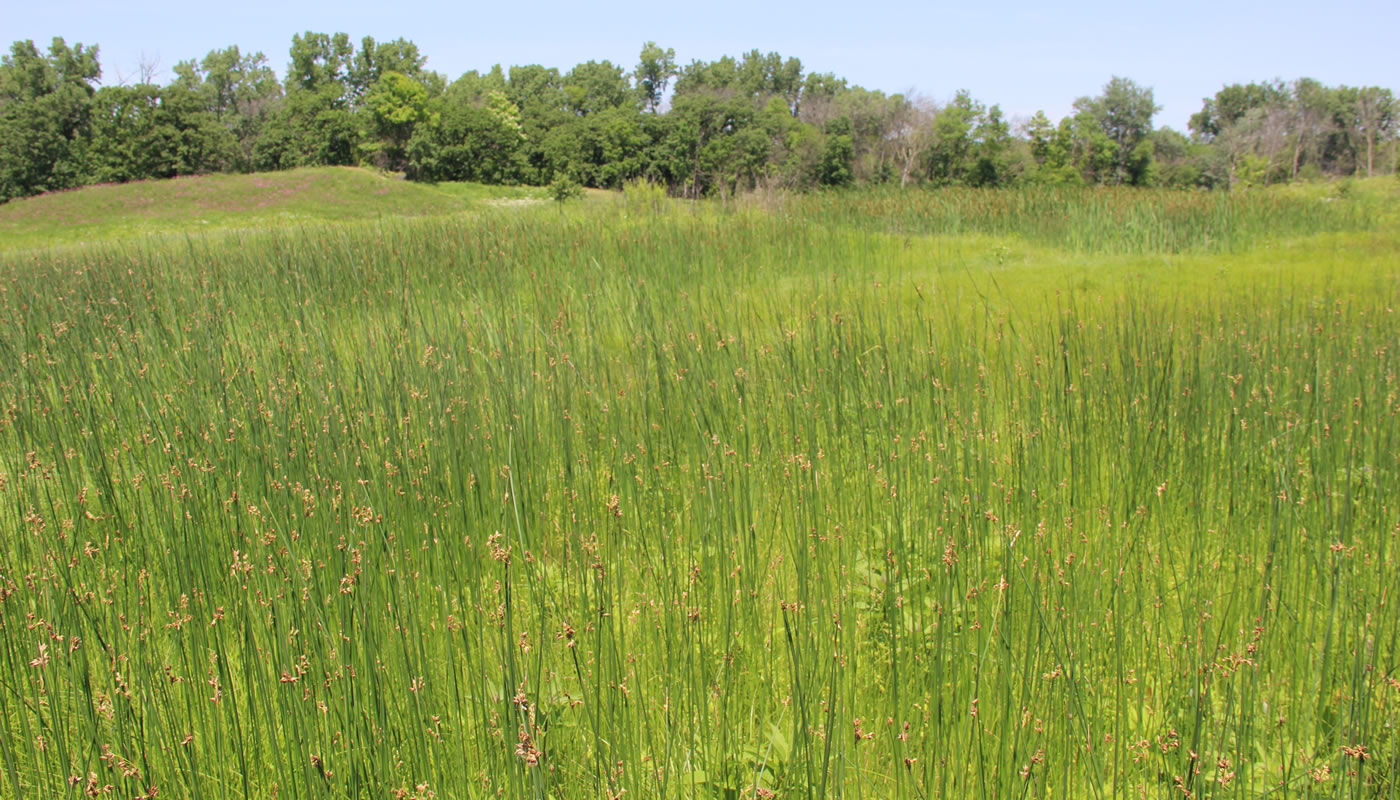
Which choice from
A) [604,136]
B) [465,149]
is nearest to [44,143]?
[465,149]

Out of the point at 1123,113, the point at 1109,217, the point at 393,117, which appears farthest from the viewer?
the point at 1123,113

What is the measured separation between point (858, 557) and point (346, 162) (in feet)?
127

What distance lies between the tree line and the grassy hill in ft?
18.9

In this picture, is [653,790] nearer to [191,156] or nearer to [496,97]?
[191,156]

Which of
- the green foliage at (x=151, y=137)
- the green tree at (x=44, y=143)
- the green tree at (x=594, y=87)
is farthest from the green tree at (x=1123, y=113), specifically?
the green tree at (x=44, y=143)

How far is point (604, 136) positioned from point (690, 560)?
117ft

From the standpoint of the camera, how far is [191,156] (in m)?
31.5

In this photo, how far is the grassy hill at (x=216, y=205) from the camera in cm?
2031

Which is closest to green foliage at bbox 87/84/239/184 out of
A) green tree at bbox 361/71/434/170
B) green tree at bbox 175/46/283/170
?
green tree at bbox 361/71/434/170

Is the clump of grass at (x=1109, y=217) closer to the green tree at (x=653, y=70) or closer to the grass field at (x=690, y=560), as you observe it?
the grass field at (x=690, y=560)

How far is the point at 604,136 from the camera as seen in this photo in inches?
1387

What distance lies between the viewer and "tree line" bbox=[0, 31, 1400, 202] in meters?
30.7

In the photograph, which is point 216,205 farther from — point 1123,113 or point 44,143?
point 1123,113

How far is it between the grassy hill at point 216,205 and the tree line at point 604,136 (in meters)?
5.77
